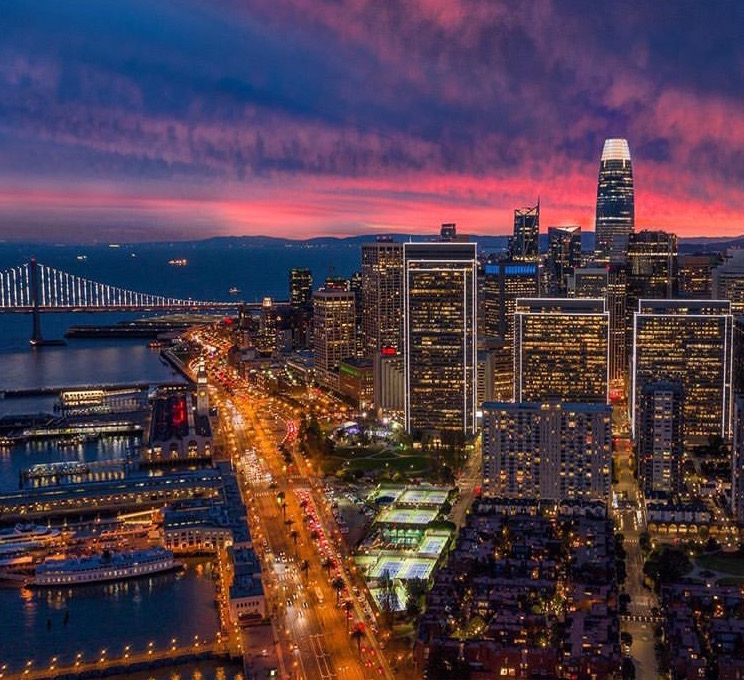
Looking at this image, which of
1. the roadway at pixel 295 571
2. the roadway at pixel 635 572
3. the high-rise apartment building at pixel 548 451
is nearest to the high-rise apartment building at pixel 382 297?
the roadway at pixel 295 571

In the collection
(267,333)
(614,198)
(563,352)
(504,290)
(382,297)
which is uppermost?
(614,198)

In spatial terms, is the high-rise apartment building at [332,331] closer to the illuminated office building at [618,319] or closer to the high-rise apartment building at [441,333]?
the high-rise apartment building at [441,333]

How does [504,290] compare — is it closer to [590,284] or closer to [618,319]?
[590,284]

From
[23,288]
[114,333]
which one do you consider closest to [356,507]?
[114,333]

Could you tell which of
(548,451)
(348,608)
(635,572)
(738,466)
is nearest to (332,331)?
(548,451)

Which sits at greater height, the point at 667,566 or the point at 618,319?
the point at 618,319

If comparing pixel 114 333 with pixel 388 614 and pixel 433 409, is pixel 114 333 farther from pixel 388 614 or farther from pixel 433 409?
pixel 388 614
